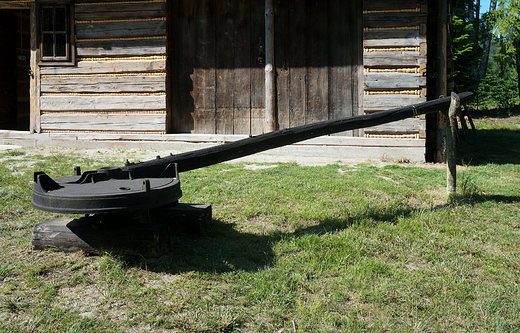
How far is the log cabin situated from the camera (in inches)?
302

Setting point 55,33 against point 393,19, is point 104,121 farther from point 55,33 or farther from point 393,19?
point 393,19

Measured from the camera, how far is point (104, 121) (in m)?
8.79

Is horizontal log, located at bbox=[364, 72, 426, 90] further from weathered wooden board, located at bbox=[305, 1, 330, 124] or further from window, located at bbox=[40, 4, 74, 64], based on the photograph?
window, located at bbox=[40, 4, 74, 64]

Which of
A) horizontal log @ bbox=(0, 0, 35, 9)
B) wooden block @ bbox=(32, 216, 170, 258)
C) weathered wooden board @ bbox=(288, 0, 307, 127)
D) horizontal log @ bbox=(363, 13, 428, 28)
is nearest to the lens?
wooden block @ bbox=(32, 216, 170, 258)

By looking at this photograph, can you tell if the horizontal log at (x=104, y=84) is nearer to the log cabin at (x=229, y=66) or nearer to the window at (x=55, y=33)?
the log cabin at (x=229, y=66)

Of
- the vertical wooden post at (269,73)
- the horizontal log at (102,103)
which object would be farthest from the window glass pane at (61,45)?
the vertical wooden post at (269,73)

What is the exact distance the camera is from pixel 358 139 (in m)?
7.74

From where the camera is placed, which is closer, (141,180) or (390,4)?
Answer: (141,180)

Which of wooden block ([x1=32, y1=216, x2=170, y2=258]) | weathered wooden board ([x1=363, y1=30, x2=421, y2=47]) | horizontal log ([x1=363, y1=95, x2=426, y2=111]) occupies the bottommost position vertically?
wooden block ([x1=32, y1=216, x2=170, y2=258])

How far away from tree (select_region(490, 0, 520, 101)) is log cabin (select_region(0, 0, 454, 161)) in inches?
461

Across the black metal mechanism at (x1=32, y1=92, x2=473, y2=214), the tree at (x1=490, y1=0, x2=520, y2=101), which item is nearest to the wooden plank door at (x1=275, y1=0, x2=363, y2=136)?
the black metal mechanism at (x1=32, y1=92, x2=473, y2=214)

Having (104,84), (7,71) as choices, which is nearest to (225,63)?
(104,84)

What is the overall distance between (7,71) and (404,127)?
11.4 metres

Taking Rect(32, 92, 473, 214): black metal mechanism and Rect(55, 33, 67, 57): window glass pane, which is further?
Rect(55, 33, 67, 57): window glass pane
